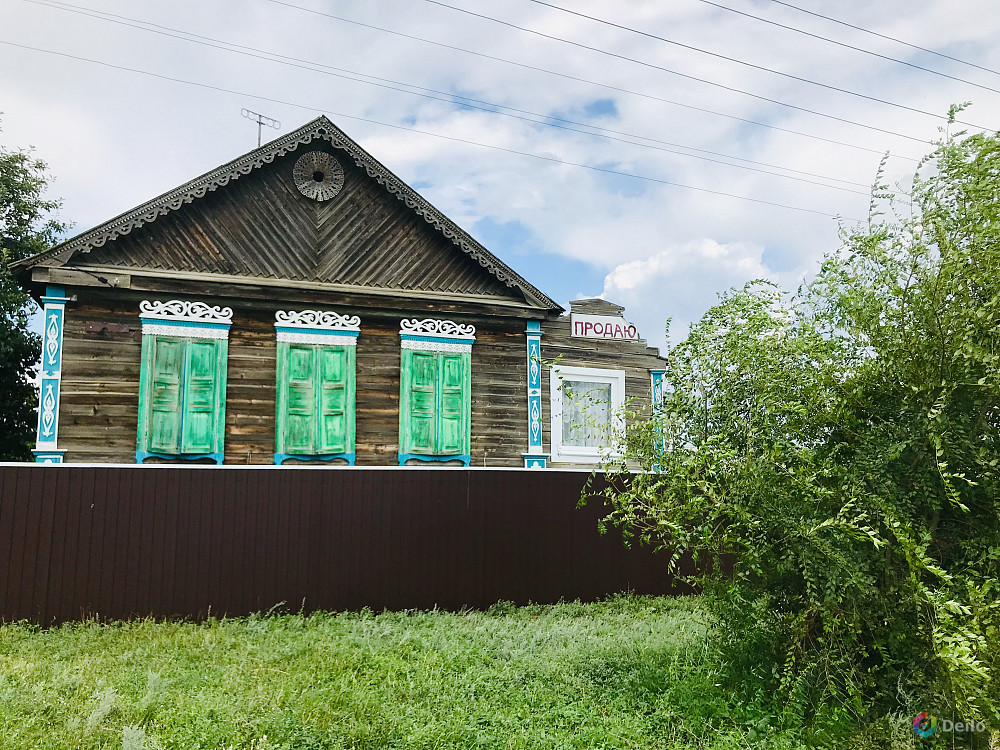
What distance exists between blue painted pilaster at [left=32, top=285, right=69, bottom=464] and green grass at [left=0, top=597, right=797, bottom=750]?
3437mm

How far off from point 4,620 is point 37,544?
84cm

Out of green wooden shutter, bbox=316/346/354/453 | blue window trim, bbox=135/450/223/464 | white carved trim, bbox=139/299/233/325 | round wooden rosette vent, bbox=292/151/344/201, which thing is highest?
round wooden rosette vent, bbox=292/151/344/201

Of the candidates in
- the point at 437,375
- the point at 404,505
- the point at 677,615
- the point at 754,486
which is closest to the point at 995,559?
the point at 754,486

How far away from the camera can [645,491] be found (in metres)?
6.33

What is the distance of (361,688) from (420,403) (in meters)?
6.82

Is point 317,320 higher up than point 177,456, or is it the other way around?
point 317,320

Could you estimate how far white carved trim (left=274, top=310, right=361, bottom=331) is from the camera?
40.2 ft

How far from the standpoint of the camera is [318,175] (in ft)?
43.2

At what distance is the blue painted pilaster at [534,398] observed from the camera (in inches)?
533

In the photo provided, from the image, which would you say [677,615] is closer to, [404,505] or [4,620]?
[404,505]

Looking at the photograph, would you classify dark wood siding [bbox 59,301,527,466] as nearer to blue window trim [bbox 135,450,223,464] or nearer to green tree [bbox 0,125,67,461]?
blue window trim [bbox 135,450,223,464]

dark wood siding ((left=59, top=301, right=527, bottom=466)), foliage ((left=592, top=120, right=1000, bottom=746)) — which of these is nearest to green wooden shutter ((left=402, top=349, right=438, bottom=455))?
dark wood siding ((left=59, top=301, right=527, bottom=466))

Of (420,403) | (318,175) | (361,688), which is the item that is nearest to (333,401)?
(420,403)

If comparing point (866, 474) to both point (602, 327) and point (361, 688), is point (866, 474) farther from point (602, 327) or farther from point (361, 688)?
point (602, 327)
